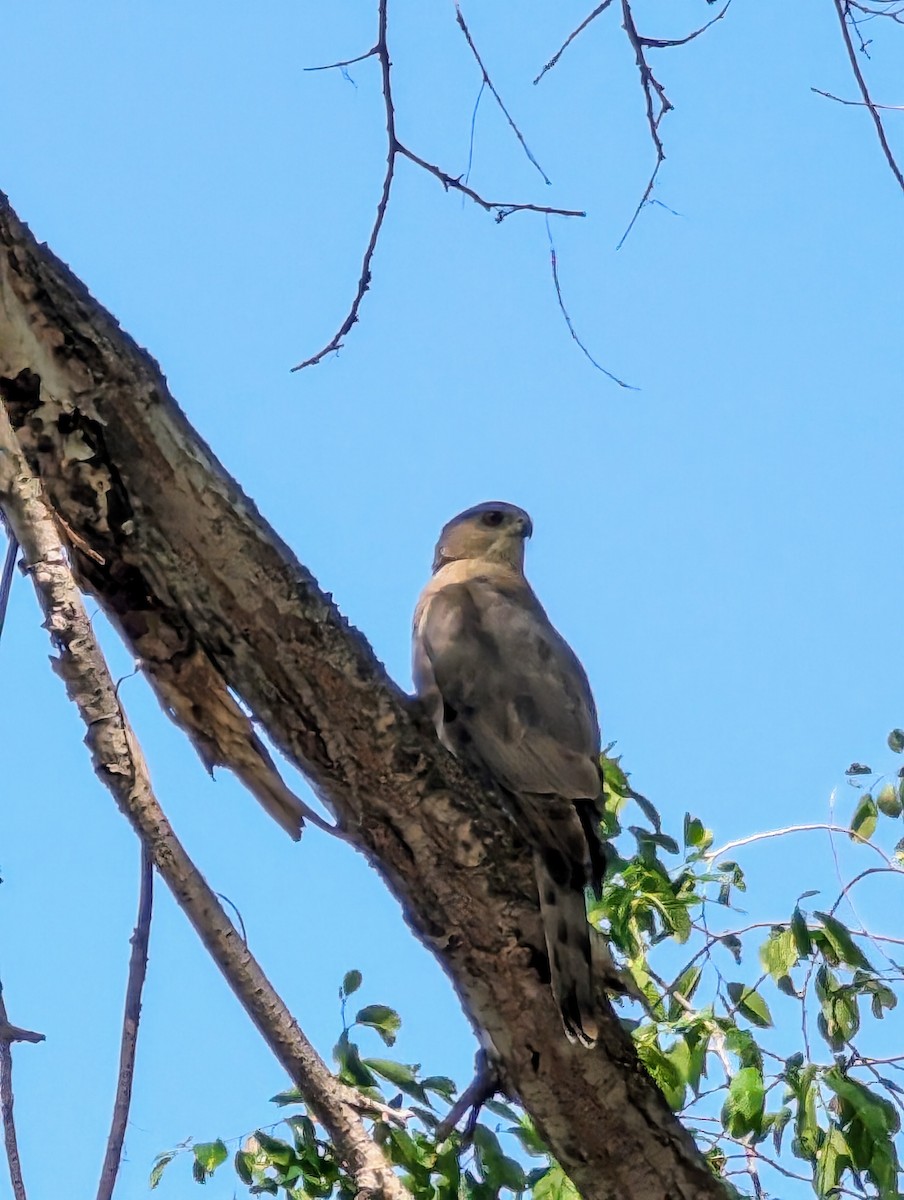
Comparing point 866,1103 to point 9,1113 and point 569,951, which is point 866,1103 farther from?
point 9,1113

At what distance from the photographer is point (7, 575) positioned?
242 centimetres

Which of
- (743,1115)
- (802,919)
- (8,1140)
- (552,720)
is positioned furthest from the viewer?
(552,720)

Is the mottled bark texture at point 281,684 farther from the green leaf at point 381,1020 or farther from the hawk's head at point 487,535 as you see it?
the hawk's head at point 487,535

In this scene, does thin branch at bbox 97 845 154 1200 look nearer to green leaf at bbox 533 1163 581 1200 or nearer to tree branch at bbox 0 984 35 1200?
tree branch at bbox 0 984 35 1200

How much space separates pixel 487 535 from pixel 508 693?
56.3 inches

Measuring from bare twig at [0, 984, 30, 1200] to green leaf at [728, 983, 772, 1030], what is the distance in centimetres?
203

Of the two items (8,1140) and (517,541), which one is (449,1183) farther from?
(517,541)

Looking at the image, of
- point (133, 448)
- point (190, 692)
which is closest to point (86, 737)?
point (190, 692)

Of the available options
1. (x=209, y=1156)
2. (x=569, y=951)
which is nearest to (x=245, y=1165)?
(x=209, y=1156)

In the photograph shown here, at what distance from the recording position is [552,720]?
372cm

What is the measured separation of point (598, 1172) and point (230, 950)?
92cm

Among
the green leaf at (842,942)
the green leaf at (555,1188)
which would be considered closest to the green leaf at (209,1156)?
the green leaf at (555,1188)

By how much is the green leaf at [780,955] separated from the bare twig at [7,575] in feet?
7.10

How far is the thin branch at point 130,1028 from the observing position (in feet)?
6.86
